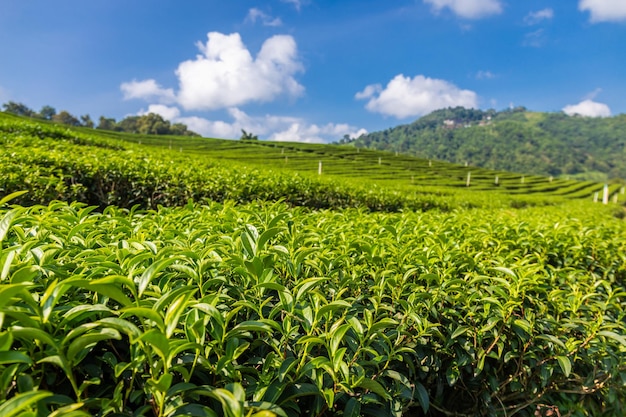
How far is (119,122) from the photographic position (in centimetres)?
8294

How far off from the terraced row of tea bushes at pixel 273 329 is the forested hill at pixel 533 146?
13755 centimetres

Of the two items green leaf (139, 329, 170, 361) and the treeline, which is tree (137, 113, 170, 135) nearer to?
the treeline

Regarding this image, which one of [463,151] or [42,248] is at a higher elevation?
[463,151]

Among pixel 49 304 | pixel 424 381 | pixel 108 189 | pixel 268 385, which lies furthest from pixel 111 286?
pixel 108 189

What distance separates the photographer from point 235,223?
2.18 meters

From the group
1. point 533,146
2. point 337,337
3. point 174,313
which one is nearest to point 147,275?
Result: point 174,313

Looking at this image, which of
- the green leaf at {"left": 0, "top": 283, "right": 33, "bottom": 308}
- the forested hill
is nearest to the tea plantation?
the green leaf at {"left": 0, "top": 283, "right": 33, "bottom": 308}

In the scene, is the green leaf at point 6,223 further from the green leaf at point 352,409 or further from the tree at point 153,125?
the tree at point 153,125

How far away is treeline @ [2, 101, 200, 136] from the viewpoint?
70.6m

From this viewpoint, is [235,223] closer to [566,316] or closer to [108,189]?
[566,316]

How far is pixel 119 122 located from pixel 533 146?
155m

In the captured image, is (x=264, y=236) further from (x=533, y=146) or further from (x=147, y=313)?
(x=533, y=146)

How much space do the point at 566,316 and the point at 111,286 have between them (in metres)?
2.32

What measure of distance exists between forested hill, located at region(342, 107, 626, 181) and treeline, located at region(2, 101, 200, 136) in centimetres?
10248
